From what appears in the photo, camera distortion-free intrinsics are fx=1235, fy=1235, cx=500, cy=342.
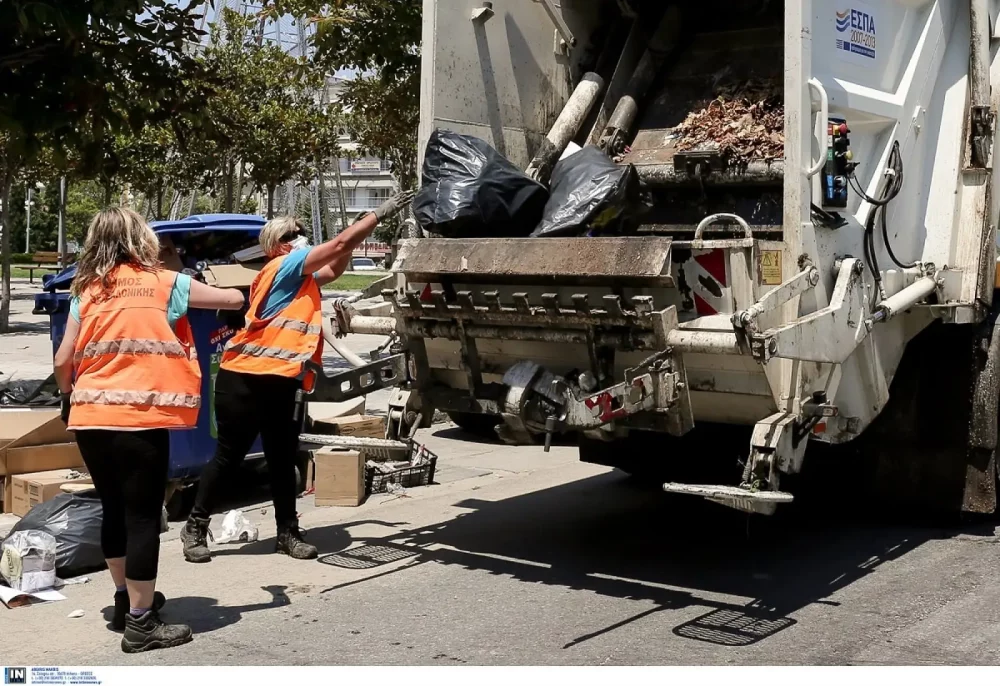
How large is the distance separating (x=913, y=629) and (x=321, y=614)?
2117 mm

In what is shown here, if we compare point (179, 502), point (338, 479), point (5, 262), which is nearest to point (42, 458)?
point (179, 502)

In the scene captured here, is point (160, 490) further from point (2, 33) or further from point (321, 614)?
point (2, 33)

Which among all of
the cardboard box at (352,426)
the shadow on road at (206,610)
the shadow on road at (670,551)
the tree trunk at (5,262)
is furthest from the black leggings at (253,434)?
the tree trunk at (5,262)

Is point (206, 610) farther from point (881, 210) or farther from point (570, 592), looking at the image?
point (881, 210)

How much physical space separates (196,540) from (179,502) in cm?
77

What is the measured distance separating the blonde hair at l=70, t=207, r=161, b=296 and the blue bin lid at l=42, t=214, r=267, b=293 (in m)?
2.44

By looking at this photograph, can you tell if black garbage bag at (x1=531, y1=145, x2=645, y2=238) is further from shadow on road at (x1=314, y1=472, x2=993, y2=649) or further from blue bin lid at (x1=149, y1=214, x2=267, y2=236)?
blue bin lid at (x1=149, y1=214, x2=267, y2=236)

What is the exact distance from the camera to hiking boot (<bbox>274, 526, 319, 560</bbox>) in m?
5.31

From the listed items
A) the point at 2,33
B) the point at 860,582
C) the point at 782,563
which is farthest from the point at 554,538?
the point at 2,33

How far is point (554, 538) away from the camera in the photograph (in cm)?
568

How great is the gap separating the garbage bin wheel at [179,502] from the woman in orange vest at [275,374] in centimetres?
69

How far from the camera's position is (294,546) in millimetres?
5336
